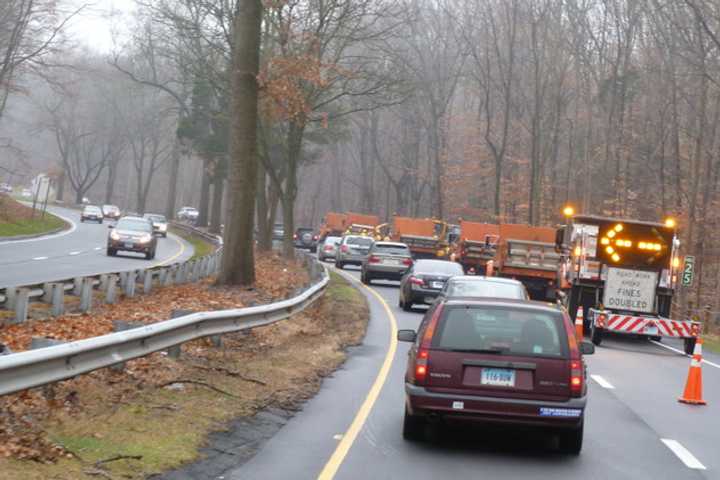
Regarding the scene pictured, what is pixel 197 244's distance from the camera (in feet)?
225

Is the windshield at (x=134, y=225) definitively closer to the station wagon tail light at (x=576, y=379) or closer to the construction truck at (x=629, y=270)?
the construction truck at (x=629, y=270)

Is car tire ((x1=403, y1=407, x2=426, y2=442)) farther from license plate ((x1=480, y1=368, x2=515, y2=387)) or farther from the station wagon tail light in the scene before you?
the station wagon tail light

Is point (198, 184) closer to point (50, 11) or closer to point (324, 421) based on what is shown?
point (50, 11)

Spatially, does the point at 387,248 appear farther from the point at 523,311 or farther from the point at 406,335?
the point at 523,311

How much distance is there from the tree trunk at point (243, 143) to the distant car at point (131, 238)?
2158 cm

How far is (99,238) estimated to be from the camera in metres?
63.7

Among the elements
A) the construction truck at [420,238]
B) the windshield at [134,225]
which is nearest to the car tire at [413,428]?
the windshield at [134,225]

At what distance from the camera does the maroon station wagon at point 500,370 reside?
33.6ft

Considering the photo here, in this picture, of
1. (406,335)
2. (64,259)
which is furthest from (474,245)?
(406,335)

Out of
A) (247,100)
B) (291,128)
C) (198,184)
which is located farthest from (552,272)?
(198,184)

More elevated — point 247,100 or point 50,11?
point 50,11

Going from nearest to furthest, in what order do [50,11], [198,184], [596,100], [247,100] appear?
1. [247,100]
2. [50,11]
3. [596,100]
4. [198,184]

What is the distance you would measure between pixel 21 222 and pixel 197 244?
1017 centimetres

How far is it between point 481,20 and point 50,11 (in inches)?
1102
